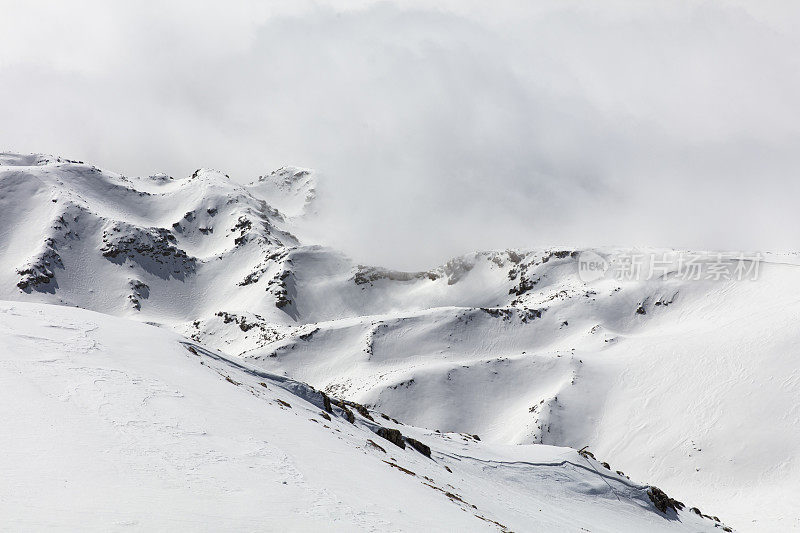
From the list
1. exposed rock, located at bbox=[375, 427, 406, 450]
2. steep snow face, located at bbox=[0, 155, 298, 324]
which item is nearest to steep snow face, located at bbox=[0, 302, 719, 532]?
exposed rock, located at bbox=[375, 427, 406, 450]

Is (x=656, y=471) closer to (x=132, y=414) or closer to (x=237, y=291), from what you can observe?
(x=132, y=414)

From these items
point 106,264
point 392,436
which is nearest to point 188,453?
point 392,436

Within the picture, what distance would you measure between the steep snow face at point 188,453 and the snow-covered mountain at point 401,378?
4.5 inches

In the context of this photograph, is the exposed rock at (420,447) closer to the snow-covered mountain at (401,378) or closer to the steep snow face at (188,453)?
the steep snow face at (188,453)

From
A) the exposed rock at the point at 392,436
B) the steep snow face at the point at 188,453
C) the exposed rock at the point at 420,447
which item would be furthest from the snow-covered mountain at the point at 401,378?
the exposed rock at the point at 392,436

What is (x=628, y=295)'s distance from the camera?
12281 cm

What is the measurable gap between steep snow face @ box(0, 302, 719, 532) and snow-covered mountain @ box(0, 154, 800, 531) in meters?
0.11

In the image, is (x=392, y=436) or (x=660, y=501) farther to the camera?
(x=660, y=501)

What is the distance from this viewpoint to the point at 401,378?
96.9 metres

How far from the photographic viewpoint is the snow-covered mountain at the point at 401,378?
14.1m

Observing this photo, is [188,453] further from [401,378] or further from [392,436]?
[401,378]

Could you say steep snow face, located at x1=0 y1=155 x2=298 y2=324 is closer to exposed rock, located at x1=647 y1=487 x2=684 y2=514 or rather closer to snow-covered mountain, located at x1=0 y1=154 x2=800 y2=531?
snow-covered mountain, located at x1=0 y1=154 x2=800 y2=531

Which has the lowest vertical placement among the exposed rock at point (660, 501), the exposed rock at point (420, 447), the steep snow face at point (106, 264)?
the exposed rock at point (660, 501)

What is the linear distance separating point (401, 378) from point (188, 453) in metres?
85.8
